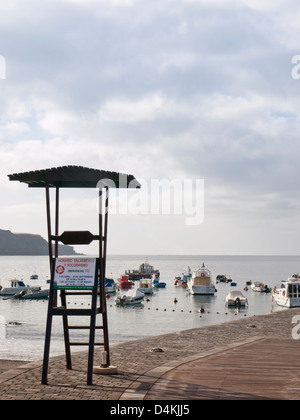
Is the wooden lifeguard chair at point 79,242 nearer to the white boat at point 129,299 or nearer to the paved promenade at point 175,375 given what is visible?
the paved promenade at point 175,375

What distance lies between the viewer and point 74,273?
11.5m

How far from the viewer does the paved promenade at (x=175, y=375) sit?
974 cm

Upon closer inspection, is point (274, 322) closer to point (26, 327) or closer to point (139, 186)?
point (139, 186)

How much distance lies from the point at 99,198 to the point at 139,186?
1.04 metres

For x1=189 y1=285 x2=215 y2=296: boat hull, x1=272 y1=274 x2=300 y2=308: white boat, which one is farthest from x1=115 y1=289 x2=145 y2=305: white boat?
x1=272 y1=274 x2=300 y2=308: white boat

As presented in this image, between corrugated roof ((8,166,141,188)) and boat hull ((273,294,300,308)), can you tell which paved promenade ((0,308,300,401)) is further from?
boat hull ((273,294,300,308))

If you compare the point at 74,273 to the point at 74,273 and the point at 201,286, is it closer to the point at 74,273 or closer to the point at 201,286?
the point at 74,273

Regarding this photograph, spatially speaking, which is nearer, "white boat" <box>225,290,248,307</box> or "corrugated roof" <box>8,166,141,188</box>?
"corrugated roof" <box>8,166,141,188</box>

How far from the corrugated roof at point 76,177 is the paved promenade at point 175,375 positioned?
4.53 meters

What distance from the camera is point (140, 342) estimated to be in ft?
59.8

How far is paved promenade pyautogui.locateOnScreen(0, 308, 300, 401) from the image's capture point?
974cm

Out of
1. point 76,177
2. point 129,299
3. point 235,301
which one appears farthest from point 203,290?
point 76,177

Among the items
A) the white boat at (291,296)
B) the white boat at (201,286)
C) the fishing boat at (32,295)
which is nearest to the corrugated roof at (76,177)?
the white boat at (291,296)

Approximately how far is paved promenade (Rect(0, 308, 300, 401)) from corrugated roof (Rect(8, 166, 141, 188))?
453 centimetres
